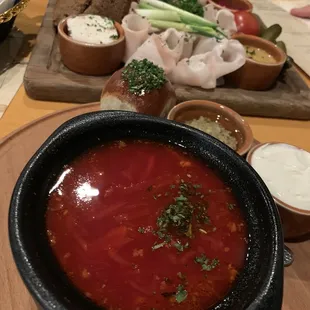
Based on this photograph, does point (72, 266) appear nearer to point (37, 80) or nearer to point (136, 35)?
point (37, 80)

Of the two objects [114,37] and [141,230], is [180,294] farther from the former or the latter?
[114,37]

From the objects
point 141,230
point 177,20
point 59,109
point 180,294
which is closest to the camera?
point 180,294

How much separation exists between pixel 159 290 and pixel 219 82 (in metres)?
1.56

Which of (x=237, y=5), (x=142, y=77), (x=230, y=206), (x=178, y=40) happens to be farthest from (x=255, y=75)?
(x=230, y=206)

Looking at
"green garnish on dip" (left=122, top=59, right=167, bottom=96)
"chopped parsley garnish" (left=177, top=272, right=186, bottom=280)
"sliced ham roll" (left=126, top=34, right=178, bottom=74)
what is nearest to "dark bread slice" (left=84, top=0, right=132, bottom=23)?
"sliced ham roll" (left=126, top=34, right=178, bottom=74)

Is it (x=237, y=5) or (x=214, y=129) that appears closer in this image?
(x=214, y=129)

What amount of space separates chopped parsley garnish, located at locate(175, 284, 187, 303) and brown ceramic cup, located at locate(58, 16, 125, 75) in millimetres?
1446

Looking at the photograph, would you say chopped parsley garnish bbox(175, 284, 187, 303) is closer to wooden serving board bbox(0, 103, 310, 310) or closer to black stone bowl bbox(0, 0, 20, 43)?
wooden serving board bbox(0, 103, 310, 310)

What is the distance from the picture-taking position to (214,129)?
176 centimetres

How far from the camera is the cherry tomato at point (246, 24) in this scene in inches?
111

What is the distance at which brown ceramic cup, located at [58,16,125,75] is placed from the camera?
2.12m

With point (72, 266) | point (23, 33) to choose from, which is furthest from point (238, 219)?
point (23, 33)

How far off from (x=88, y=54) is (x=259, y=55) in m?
1.05

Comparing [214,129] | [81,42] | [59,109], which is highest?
[81,42]
